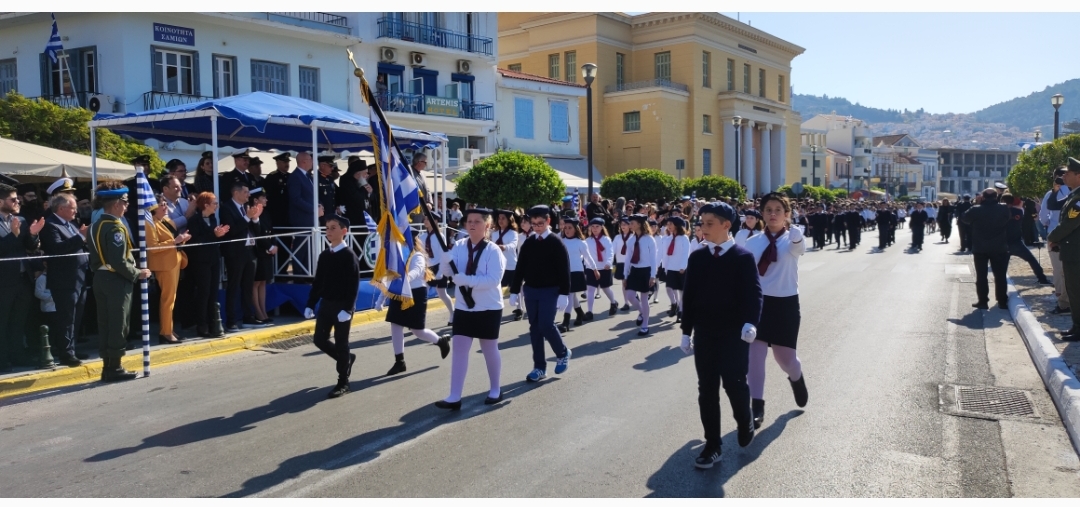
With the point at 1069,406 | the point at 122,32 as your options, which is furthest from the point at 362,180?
the point at 122,32

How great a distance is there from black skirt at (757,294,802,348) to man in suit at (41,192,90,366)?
702cm

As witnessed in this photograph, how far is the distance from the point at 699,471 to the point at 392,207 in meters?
4.20

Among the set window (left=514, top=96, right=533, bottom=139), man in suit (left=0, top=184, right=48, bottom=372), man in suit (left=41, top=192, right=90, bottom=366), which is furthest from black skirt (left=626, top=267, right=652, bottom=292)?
window (left=514, top=96, right=533, bottom=139)

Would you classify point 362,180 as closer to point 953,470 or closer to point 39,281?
point 39,281

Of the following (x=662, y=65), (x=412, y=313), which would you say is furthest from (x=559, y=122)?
A: (x=412, y=313)

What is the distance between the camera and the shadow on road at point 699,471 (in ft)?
17.2

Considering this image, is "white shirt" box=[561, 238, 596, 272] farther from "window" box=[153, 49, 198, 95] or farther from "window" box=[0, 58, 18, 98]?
"window" box=[0, 58, 18, 98]

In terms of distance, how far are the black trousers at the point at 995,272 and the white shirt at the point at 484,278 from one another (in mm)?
9374

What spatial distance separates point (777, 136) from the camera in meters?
67.4

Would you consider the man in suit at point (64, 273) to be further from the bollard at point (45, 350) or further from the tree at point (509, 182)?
the tree at point (509, 182)

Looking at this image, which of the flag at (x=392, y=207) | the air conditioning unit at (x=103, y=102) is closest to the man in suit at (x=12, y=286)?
the flag at (x=392, y=207)

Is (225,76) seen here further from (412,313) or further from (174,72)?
(412,313)

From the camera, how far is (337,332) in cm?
812
